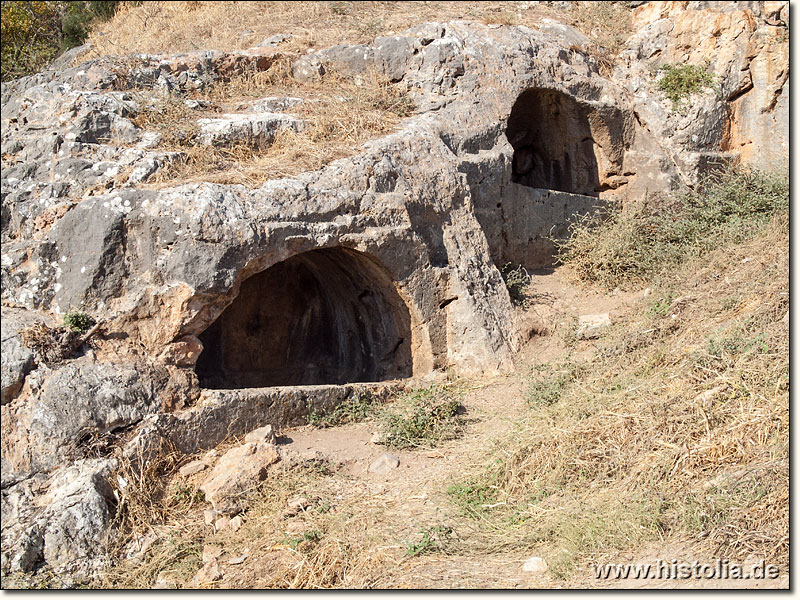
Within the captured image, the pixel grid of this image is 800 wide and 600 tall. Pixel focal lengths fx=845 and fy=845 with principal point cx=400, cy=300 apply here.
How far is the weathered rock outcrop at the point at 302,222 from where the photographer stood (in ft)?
20.6

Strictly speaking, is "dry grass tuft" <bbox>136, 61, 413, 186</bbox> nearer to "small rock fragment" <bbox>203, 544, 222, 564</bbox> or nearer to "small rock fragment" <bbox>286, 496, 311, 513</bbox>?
"small rock fragment" <bbox>286, 496, 311, 513</bbox>

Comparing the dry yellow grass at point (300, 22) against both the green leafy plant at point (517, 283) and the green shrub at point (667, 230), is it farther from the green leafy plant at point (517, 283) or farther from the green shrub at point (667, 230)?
the green leafy plant at point (517, 283)

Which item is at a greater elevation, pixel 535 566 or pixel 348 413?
pixel 348 413

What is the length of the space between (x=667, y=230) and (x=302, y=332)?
4.61 metres

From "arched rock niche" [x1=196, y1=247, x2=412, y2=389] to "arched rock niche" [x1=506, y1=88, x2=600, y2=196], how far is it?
3.71 metres

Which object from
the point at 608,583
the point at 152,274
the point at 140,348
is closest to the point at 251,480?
the point at 140,348

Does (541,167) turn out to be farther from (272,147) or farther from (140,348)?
(140,348)

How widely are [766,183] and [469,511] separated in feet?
22.4

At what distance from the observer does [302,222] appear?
24.4 ft

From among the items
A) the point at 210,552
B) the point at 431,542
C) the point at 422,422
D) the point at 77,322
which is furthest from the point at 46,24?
the point at 431,542

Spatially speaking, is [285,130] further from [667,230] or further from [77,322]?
[667,230]

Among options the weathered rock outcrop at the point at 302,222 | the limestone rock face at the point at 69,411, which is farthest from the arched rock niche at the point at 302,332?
the limestone rock face at the point at 69,411

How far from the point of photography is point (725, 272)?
851cm

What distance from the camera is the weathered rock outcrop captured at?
6273mm
